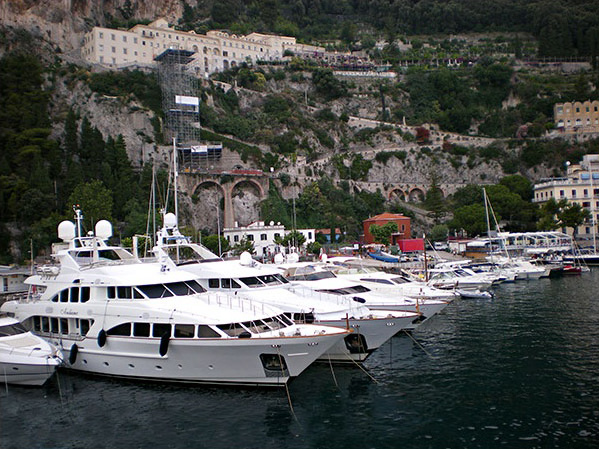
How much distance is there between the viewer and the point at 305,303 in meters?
29.3

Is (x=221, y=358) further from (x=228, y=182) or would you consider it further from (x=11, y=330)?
(x=228, y=182)

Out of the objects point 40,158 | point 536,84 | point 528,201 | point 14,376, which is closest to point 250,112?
point 40,158

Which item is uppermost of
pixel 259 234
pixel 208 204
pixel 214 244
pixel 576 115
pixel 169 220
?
pixel 576 115

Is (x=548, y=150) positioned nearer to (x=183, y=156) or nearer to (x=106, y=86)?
(x=183, y=156)

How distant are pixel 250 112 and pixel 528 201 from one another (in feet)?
198

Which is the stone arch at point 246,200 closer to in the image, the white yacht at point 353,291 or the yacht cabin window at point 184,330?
the white yacht at point 353,291

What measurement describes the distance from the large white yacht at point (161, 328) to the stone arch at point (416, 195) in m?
→ 90.2

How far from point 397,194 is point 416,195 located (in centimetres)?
517

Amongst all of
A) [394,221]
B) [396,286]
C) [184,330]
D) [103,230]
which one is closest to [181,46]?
[394,221]

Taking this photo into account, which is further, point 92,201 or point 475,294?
point 92,201

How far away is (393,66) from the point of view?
478ft

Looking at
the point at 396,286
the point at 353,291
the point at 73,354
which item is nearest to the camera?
the point at 73,354

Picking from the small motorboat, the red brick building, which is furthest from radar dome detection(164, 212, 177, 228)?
the red brick building

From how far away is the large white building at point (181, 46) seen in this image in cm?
10300
